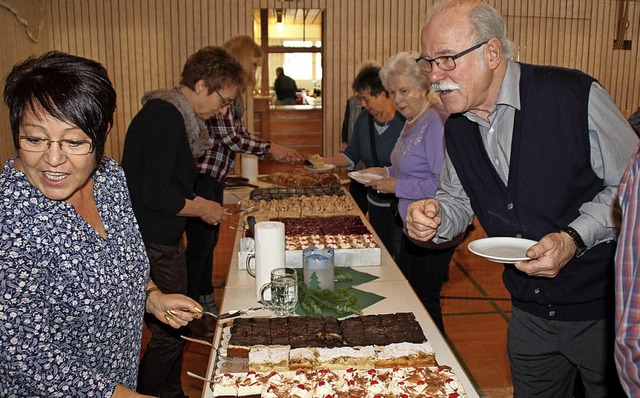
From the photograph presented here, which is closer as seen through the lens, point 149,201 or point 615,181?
point 615,181

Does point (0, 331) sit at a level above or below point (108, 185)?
below

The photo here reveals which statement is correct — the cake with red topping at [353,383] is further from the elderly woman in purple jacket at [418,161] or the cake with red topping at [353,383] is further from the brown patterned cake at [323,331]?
the elderly woman in purple jacket at [418,161]

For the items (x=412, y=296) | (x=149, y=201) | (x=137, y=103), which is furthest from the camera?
(x=137, y=103)

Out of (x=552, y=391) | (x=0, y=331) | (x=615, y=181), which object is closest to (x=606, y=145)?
(x=615, y=181)

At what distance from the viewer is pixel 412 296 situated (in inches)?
97.7

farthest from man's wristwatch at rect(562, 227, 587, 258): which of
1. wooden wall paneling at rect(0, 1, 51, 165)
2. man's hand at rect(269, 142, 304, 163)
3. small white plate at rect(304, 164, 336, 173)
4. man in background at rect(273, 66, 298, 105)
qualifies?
man in background at rect(273, 66, 298, 105)

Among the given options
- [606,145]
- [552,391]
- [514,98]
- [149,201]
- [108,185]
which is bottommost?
[552,391]

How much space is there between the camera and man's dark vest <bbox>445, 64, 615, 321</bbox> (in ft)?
6.15

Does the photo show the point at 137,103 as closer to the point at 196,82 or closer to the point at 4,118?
the point at 4,118

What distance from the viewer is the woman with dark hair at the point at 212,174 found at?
4391 millimetres

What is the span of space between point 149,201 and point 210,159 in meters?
1.56

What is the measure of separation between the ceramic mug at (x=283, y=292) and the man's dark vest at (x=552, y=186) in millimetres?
768

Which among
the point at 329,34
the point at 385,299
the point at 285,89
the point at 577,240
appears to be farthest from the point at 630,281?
the point at 285,89

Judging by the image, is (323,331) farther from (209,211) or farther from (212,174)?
(212,174)
